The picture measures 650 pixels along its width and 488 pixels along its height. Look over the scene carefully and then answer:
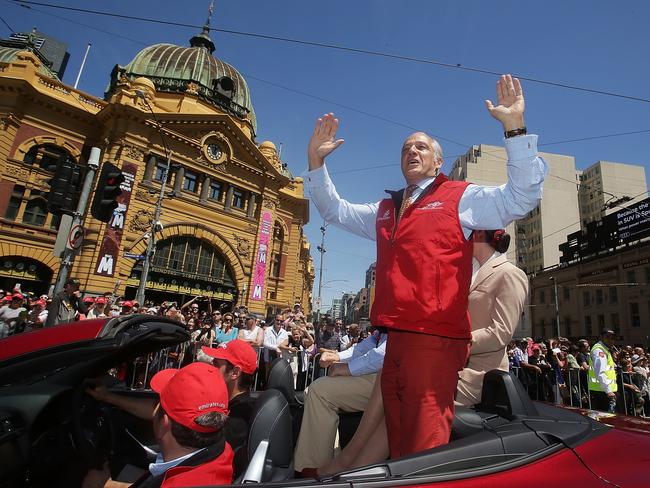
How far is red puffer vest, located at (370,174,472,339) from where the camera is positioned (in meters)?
1.71

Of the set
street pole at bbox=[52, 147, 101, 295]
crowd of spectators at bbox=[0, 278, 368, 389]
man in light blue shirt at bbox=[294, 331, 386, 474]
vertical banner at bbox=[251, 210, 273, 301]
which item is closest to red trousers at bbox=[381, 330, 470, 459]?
man in light blue shirt at bbox=[294, 331, 386, 474]

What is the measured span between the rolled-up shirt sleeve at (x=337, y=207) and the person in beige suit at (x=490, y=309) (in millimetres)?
662

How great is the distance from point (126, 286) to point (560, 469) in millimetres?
24688

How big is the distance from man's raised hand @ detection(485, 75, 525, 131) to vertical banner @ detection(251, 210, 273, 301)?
A: 26665mm

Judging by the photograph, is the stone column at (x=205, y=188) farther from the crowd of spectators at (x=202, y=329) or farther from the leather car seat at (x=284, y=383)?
the leather car seat at (x=284, y=383)

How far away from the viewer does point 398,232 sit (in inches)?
76.2

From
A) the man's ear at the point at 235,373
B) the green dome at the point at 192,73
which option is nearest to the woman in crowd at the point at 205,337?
the man's ear at the point at 235,373

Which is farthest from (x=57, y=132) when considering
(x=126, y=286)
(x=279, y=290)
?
(x=279, y=290)

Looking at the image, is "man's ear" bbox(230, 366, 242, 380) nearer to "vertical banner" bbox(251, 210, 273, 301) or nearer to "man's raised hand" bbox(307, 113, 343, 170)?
"man's raised hand" bbox(307, 113, 343, 170)

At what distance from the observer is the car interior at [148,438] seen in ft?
4.51

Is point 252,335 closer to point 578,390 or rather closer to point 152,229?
point 578,390

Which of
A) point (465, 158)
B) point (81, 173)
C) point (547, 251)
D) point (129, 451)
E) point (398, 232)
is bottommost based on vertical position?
point (129, 451)

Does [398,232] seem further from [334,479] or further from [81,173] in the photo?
[81,173]

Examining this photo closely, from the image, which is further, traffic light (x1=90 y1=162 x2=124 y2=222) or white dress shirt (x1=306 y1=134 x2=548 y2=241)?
traffic light (x1=90 y1=162 x2=124 y2=222)
